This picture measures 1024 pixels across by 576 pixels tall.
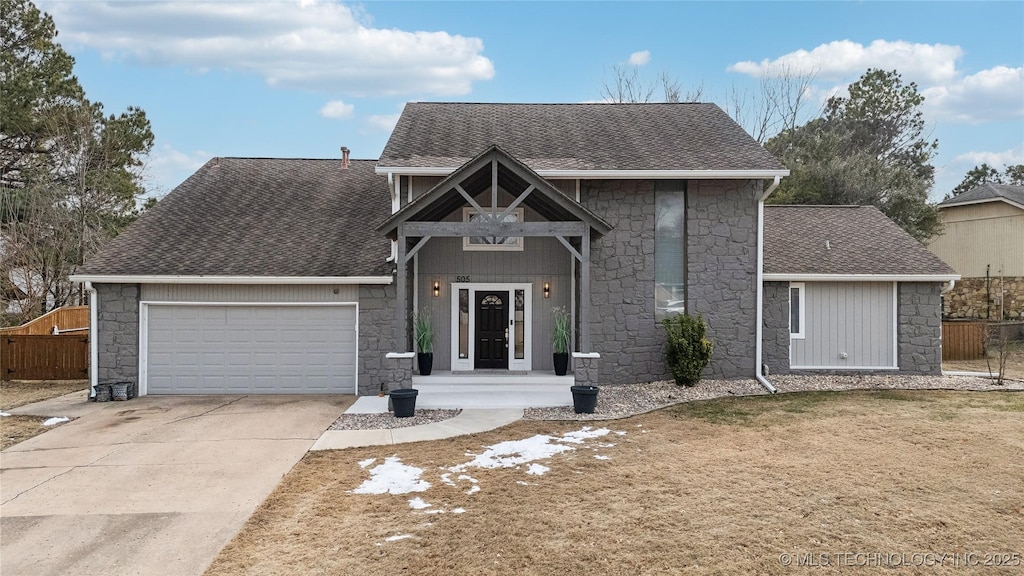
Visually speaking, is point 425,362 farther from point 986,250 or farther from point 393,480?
point 986,250

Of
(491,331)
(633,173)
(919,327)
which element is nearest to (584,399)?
(491,331)

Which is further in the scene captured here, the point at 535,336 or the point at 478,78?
the point at 478,78

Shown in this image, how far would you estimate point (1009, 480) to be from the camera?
553cm

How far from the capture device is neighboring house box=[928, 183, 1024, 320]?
63.6ft

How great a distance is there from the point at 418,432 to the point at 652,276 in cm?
577

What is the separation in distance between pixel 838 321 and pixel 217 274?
13.0 metres

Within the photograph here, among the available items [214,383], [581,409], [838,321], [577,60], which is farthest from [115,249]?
[577,60]

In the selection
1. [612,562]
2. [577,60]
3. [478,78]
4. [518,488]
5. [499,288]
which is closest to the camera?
[612,562]

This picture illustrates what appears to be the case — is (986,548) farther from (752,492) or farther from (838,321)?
(838,321)

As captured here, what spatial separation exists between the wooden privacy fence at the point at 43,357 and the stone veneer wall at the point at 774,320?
15111 millimetres

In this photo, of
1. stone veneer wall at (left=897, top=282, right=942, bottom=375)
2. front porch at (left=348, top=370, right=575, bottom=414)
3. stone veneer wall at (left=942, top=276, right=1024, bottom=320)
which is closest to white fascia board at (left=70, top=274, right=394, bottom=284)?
front porch at (left=348, top=370, right=575, bottom=414)

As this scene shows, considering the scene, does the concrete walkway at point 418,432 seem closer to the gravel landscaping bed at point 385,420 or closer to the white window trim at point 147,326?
the gravel landscaping bed at point 385,420

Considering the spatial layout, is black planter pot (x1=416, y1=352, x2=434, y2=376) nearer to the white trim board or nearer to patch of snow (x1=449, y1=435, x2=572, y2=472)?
patch of snow (x1=449, y1=435, x2=572, y2=472)

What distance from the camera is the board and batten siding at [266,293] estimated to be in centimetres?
1061
